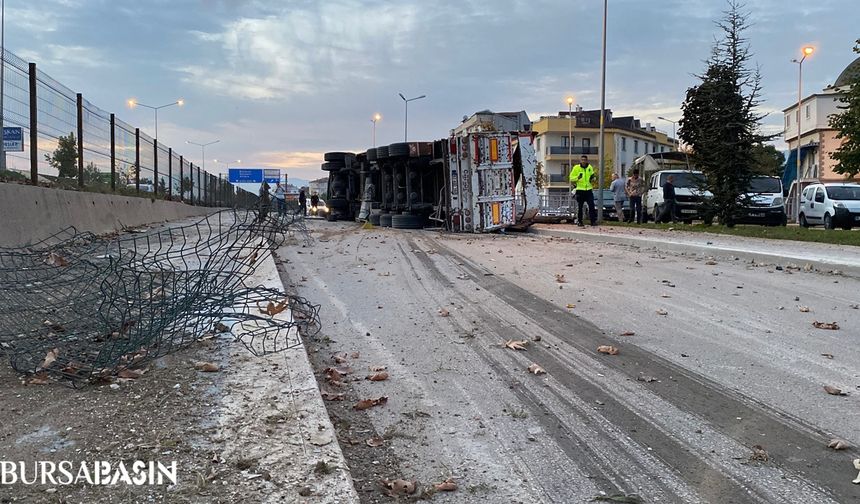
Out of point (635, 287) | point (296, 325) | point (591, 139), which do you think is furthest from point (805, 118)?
point (296, 325)

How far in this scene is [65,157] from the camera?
11914mm

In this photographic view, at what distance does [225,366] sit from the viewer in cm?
407

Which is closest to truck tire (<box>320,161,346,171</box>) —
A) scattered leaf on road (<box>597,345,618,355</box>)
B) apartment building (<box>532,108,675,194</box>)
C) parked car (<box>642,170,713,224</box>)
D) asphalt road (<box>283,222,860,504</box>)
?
parked car (<box>642,170,713,224</box>)

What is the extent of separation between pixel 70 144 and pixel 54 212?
3.09 meters

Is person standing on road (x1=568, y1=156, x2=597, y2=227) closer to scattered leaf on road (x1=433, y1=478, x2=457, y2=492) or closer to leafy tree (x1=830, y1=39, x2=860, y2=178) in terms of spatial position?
leafy tree (x1=830, y1=39, x2=860, y2=178)

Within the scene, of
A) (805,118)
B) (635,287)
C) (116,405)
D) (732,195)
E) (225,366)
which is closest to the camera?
(116,405)

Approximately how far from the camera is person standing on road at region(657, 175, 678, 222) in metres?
21.3

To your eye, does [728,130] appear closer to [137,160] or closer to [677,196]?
[677,196]

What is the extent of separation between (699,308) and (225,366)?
188 inches

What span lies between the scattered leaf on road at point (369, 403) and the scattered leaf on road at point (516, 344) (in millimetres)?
1490

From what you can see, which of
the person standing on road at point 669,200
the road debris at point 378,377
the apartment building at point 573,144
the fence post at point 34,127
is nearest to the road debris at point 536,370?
the road debris at point 378,377

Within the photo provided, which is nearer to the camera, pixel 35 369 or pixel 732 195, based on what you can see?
pixel 35 369

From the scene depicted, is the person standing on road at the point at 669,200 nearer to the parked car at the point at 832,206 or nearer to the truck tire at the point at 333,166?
the parked car at the point at 832,206

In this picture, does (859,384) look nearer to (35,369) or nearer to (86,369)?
(86,369)
